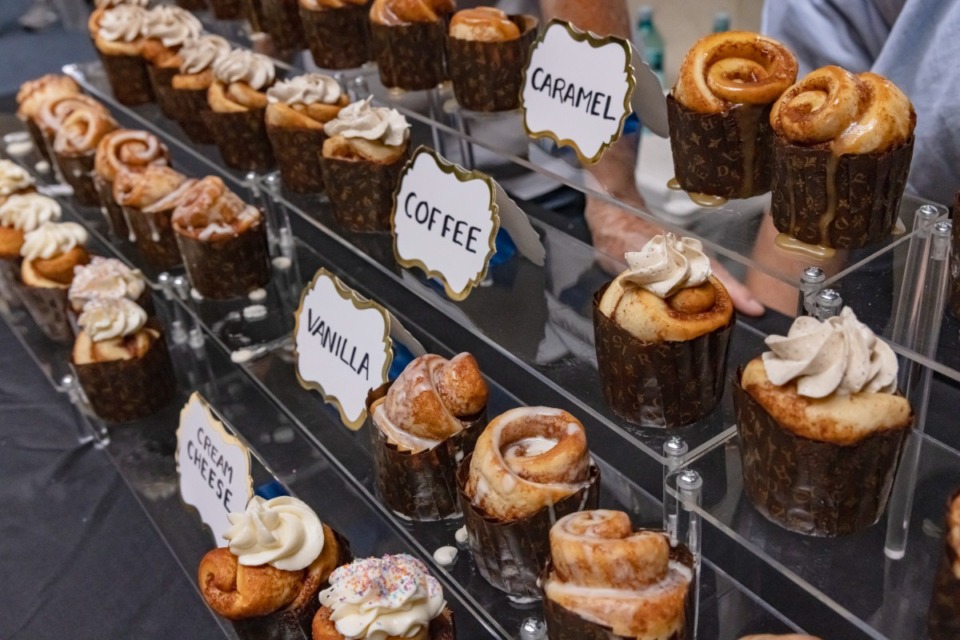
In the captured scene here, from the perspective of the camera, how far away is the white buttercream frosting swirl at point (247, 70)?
92.2 inches

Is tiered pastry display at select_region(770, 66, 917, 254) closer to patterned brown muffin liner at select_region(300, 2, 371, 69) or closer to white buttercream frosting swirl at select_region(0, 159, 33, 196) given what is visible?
patterned brown muffin liner at select_region(300, 2, 371, 69)

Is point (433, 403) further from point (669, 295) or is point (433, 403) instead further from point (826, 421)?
point (826, 421)

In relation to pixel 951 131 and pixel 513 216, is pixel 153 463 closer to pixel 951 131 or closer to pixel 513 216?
pixel 513 216

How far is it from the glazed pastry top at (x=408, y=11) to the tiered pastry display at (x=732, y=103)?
70cm

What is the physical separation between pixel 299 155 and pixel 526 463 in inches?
42.1

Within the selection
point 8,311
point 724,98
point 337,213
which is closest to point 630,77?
point 724,98

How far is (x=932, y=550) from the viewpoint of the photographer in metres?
1.22

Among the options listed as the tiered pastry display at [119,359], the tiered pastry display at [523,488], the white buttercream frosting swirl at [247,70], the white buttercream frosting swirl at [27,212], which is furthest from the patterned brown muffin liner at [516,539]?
the white buttercream frosting swirl at [27,212]

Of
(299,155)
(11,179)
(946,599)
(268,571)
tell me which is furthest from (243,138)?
(946,599)

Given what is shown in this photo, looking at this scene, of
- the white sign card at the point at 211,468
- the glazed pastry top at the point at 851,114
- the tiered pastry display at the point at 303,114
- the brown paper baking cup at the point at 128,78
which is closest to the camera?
the glazed pastry top at the point at 851,114

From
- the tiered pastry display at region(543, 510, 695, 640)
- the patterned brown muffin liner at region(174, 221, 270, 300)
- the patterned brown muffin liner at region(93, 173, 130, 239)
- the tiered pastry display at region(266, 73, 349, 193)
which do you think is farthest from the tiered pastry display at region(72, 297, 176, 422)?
the tiered pastry display at region(543, 510, 695, 640)

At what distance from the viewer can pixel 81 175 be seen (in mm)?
2867

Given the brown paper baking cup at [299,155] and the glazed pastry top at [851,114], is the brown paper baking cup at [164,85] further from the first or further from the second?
the glazed pastry top at [851,114]

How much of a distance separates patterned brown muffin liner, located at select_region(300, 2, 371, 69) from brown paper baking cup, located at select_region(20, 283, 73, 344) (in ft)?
2.96
